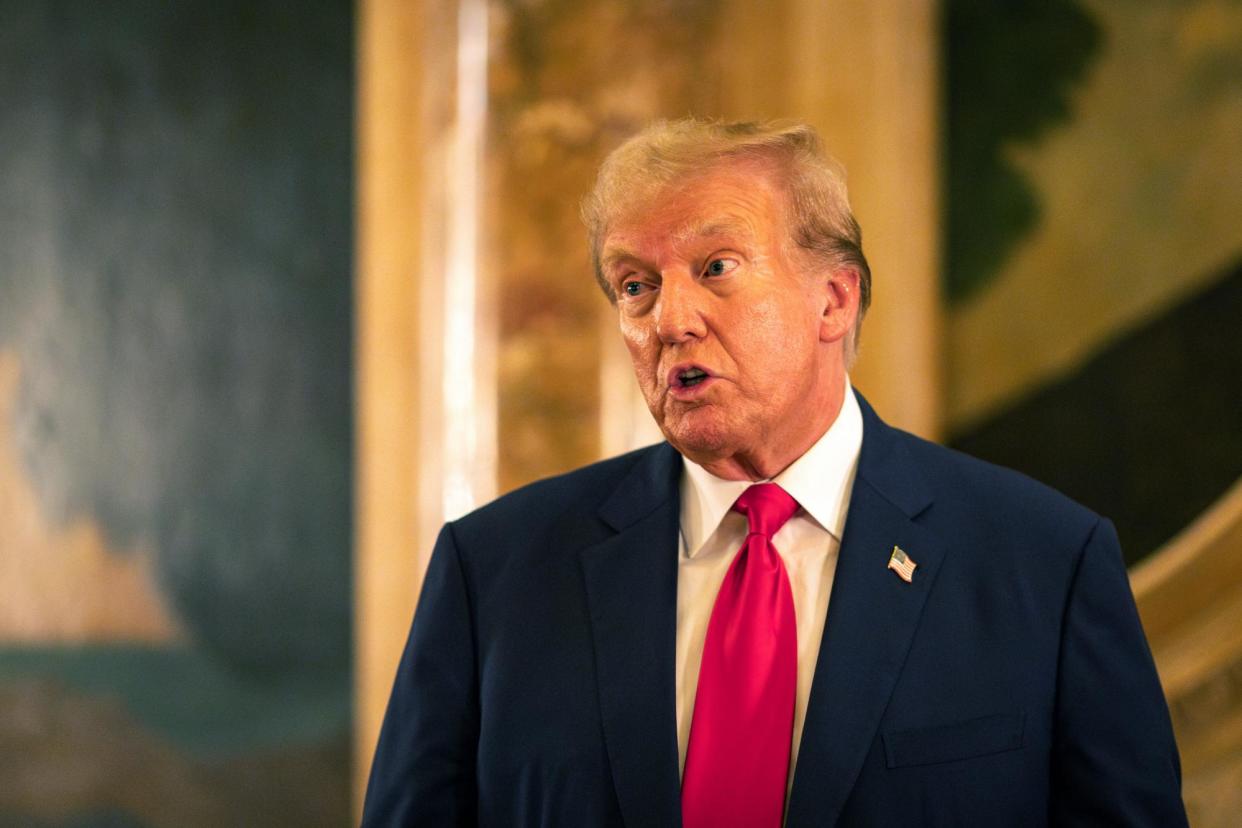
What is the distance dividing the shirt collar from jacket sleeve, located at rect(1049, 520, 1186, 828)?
0.35m

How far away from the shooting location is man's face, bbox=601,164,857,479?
1.90 meters

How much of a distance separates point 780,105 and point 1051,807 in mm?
2670

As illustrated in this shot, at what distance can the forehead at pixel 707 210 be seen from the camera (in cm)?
191

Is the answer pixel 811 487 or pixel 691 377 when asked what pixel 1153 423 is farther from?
pixel 691 377

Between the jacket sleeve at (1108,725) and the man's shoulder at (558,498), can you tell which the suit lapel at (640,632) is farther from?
the jacket sleeve at (1108,725)

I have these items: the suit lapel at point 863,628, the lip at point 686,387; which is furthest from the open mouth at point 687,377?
the suit lapel at point 863,628

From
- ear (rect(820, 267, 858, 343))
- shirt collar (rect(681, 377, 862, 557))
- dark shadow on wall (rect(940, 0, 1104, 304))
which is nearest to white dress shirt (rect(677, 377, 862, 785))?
shirt collar (rect(681, 377, 862, 557))

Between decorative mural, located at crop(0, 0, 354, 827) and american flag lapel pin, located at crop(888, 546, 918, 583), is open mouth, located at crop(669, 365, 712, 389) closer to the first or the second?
american flag lapel pin, located at crop(888, 546, 918, 583)

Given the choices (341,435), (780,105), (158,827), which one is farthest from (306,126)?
(158,827)

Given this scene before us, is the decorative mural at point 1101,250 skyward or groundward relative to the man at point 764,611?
skyward

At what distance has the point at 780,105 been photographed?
4086 mm

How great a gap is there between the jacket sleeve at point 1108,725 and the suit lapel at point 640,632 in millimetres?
521

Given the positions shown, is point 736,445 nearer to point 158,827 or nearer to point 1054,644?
point 1054,644

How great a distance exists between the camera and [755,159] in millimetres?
1956
